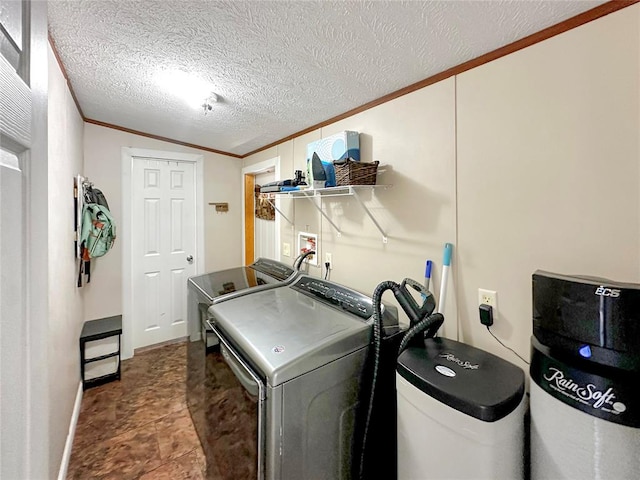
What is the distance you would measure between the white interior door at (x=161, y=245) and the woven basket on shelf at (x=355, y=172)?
225cm

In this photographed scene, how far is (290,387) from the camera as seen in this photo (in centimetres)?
105

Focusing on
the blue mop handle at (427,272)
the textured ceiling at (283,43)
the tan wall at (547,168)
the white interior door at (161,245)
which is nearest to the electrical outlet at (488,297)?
the tan wall at (547,168)

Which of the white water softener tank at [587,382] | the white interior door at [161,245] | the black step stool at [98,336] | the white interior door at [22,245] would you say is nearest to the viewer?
the white interior door at [22,245]

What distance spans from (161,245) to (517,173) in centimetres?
319

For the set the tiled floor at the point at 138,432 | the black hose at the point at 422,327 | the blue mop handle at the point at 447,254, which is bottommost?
the tiled floor at the point at 138,432

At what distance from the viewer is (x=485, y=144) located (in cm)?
126

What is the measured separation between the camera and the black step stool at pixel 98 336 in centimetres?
237

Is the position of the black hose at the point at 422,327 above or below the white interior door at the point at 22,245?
below

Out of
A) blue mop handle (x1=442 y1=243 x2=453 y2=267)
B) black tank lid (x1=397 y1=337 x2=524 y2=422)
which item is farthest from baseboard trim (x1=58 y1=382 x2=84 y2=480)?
blue mop handle (x1=442 y1=243 x2=453 y2=267)

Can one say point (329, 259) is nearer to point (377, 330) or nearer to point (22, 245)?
point (377, 330)

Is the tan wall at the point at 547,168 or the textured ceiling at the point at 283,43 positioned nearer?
the tan wall at the point at 547,168

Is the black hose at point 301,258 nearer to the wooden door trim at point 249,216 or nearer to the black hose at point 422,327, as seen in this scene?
the black hose at point 422,327

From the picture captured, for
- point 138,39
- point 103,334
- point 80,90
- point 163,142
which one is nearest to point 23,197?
point 138,39

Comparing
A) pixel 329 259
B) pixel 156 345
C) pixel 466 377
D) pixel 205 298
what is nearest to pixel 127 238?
pixel 156 345
